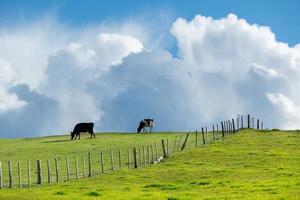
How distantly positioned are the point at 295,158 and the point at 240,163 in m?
5.79

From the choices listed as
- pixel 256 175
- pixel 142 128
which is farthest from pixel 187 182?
pixel 142 128

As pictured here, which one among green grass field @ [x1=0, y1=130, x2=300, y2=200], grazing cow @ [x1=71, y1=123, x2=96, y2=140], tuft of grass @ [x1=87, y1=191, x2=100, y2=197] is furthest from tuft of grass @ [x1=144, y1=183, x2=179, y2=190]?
grazing cow @ [x1=71, y1=123, x2=96, y2=140]

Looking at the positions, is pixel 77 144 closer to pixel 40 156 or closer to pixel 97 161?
pixel 40 156

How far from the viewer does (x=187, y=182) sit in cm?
4059

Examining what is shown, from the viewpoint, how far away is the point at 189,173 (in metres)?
46.1

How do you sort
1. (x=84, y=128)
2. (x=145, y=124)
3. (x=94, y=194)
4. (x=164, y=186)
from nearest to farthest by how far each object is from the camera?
(x=94, y=194) → (x=164, y=186) → (x=84, y=128) → (x=145, y=124)

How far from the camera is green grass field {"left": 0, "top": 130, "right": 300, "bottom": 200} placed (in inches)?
1308

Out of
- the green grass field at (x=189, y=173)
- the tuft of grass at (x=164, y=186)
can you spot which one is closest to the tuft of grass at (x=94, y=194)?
the green grass field at (x=189, y=173)

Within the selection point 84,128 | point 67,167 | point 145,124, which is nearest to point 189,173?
point 67,167

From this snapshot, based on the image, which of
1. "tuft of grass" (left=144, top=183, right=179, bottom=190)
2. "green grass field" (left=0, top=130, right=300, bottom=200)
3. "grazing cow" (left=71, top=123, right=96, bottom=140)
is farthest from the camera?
"grazing cow" (left=71, top=123, right=96, bottom=140)

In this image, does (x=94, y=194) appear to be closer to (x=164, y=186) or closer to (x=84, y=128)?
(x=164, y=186)

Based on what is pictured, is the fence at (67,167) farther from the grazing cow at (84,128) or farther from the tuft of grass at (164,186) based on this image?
the grazing cow at (84,128)

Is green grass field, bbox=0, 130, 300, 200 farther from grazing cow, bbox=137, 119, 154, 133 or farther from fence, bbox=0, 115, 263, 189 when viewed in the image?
grazing cow, bbox=137, 119, 154, 133

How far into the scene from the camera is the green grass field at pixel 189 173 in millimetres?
33219
